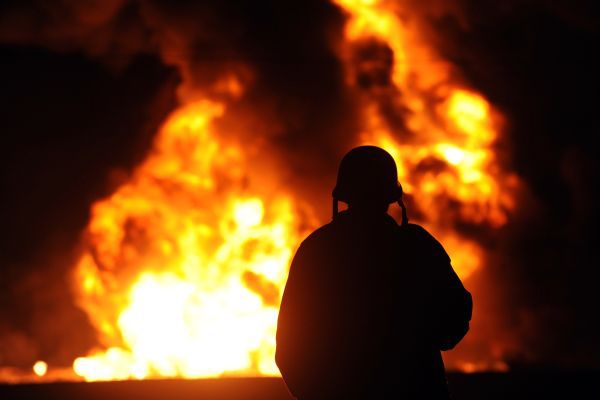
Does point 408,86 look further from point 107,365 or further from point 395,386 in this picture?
point 395,386

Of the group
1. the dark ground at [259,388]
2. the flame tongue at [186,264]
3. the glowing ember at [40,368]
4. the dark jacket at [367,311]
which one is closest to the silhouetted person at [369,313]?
the dark jacket at [367,311]

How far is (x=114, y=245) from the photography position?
9789 mm

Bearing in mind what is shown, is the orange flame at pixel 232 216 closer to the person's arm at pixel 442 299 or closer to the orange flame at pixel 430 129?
the orange flame at pixel 430 129

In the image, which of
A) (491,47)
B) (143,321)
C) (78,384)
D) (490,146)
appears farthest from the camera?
(491,47)

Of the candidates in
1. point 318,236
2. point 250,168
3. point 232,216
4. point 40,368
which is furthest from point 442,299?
point 40,368

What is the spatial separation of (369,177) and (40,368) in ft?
28.3

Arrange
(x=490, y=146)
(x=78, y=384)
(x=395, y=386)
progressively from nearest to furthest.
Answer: (x=395, y=386) < (x=78, y=384) < (x=490, y=146)

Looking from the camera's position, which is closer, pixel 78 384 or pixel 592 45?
pixel 78 384

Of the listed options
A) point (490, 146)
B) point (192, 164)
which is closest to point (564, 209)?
point (490, 146)

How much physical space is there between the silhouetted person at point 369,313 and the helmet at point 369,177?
88 mm

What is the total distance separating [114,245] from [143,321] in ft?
3.80

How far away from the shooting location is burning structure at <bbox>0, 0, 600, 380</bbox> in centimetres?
926

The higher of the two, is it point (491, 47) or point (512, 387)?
point (491, 47)

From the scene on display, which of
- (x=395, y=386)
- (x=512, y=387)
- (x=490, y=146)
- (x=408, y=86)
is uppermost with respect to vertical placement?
(x=408, y=86)
